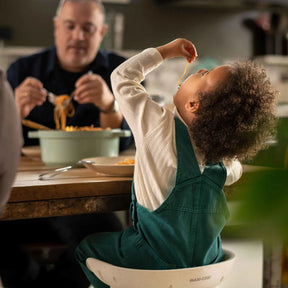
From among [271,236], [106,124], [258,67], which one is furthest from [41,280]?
[271,236]

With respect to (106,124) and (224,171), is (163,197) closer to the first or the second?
(224,171)

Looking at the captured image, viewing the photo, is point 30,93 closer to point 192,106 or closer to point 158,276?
point 192,106

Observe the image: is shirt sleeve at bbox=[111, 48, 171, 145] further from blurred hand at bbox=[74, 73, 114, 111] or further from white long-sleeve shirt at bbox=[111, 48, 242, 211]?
blurred hand at bbox=[74, 73, 114, 111]

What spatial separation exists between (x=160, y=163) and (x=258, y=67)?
0.31 metres

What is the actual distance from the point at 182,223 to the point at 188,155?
0.51ft

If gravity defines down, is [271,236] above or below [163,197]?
above

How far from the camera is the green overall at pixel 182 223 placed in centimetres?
111

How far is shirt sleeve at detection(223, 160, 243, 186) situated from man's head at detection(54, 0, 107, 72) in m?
1.54

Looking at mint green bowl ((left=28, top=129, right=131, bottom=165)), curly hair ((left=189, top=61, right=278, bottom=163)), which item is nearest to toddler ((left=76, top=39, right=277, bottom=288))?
curly hair ((left=189, top=61, right=278, bottom=163))

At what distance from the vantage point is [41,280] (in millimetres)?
1974

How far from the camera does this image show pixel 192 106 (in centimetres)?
114

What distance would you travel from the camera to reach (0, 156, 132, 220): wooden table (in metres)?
1.15

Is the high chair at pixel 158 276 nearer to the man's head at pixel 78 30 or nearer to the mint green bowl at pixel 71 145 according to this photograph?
the mint green bowl at pixel 71 145

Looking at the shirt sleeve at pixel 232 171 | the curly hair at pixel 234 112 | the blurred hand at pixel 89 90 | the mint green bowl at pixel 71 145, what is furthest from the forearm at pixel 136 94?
the blurred hand at pixel 89 90
